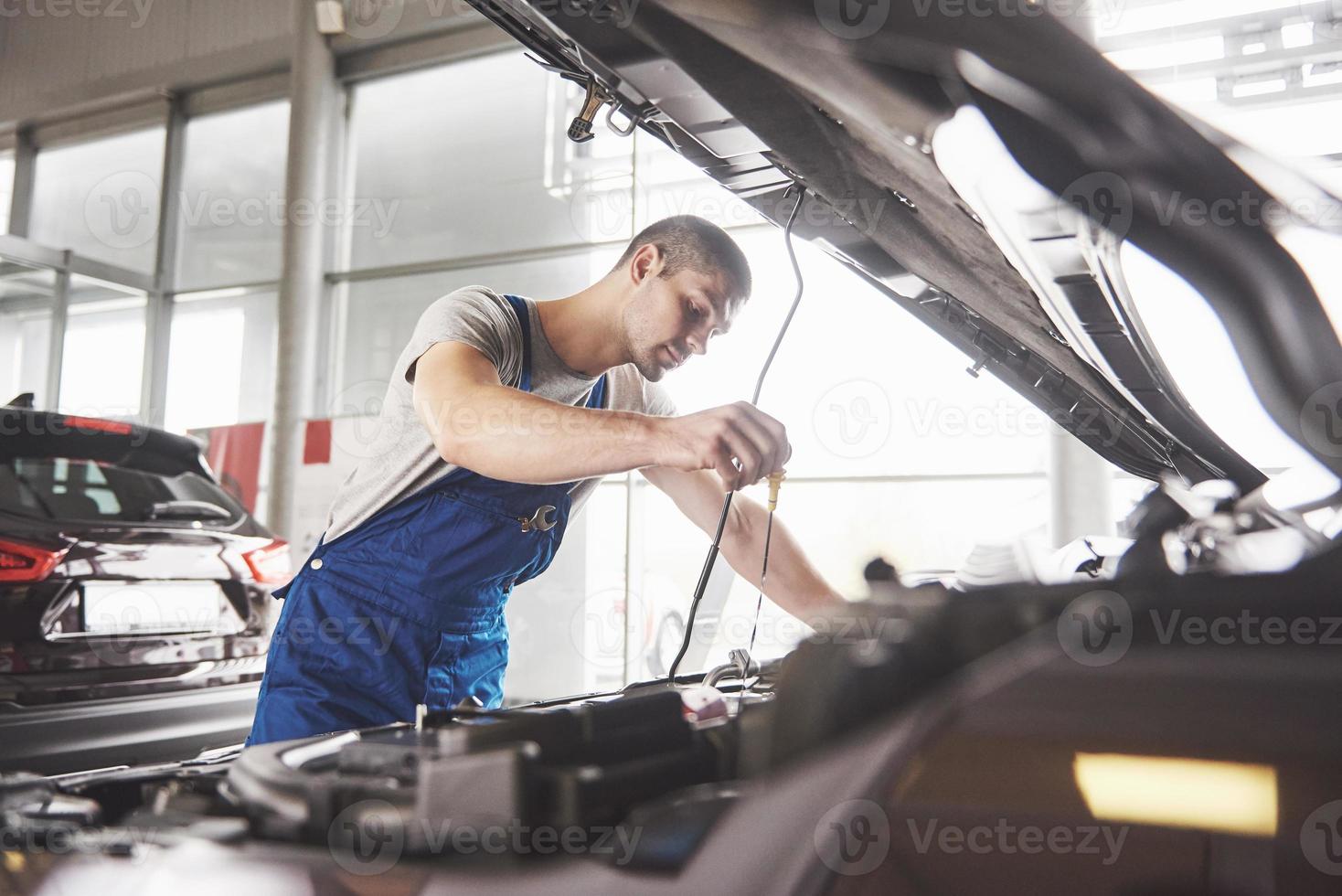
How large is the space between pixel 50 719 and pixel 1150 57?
8.22ft

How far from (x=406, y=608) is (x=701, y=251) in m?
0.71

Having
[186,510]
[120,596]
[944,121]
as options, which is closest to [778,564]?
[944,121]

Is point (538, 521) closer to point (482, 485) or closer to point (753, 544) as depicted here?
point (482, 485)

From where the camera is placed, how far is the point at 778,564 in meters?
1.58

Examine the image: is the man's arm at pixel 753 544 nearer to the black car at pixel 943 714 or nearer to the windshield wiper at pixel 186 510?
the black car at pixel 943 714

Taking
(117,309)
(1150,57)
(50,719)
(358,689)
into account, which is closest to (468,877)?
(1150,57)

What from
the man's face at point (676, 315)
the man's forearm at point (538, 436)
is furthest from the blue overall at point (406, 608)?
the man's forearm at point (538, 436)

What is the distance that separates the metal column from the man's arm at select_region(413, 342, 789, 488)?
5.37 meters

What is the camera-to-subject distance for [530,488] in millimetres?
1529

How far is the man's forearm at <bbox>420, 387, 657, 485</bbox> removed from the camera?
3.64 ft

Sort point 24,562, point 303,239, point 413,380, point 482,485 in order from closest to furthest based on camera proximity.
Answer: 1. point 413,380
2. point 482,485
3. point 24,562
4. point 303,239

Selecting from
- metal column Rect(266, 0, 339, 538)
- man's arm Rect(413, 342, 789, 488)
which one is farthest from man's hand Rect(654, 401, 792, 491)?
metal column Rect(266, 0, 339, 538)

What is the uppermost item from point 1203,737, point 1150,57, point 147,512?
point 1150,57

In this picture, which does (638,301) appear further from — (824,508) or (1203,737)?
(824,508)
